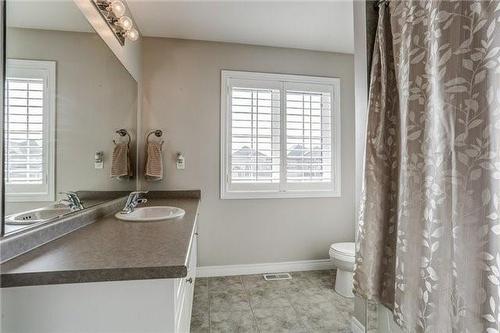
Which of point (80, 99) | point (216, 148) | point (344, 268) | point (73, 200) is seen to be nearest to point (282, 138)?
point (216, 148)

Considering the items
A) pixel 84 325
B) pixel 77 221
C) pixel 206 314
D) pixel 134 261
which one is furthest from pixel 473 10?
pixel 206 314

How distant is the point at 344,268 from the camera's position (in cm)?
225

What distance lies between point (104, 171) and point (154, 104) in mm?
1092

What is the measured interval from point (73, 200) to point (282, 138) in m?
2.00

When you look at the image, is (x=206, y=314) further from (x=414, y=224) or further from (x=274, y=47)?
(x=274, y=47)

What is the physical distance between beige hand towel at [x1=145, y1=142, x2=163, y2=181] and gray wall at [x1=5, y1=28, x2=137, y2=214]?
48 cm

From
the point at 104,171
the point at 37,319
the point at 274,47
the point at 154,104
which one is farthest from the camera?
the point at 274,47

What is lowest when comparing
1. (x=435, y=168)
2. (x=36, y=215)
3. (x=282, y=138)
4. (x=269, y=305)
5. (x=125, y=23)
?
(x=269, y=305)

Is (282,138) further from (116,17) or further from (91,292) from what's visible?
(91,292)

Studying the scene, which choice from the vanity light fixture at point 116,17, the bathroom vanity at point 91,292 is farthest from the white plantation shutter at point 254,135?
the bathroom vanity at point 91,292

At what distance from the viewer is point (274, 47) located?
109 inches

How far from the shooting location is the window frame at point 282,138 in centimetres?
266

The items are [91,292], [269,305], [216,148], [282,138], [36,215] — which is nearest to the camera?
[91,292]

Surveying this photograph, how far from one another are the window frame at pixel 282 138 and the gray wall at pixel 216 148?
63 millimetres
